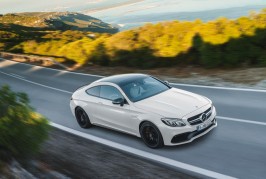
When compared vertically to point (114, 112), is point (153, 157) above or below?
below

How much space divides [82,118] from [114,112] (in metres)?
2.01

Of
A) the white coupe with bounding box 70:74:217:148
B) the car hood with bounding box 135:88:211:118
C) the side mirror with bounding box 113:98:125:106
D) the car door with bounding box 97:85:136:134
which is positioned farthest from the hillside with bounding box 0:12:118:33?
the car hood with bounding box 135:88:211:118

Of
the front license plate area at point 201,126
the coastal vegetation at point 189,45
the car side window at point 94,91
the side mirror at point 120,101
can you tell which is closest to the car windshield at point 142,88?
the side mirror at point 120,101

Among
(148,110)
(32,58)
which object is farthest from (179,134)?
(32,58)

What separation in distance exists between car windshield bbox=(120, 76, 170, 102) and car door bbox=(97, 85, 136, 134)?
240 millimetres

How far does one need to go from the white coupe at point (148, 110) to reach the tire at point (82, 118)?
32 mm

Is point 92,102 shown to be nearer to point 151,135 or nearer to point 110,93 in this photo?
point 110,93

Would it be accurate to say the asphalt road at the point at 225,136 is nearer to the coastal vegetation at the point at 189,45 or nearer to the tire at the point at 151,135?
the tire at the point at 151,135

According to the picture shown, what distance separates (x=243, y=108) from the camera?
11.2m

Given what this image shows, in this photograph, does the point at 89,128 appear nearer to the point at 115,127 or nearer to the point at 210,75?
the point at 115,127

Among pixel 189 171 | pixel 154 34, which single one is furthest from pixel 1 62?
pixel 189 171

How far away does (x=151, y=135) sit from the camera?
894cm

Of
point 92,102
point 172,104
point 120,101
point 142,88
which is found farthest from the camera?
point 92,102

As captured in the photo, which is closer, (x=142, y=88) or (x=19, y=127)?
(x=19, y=127)
